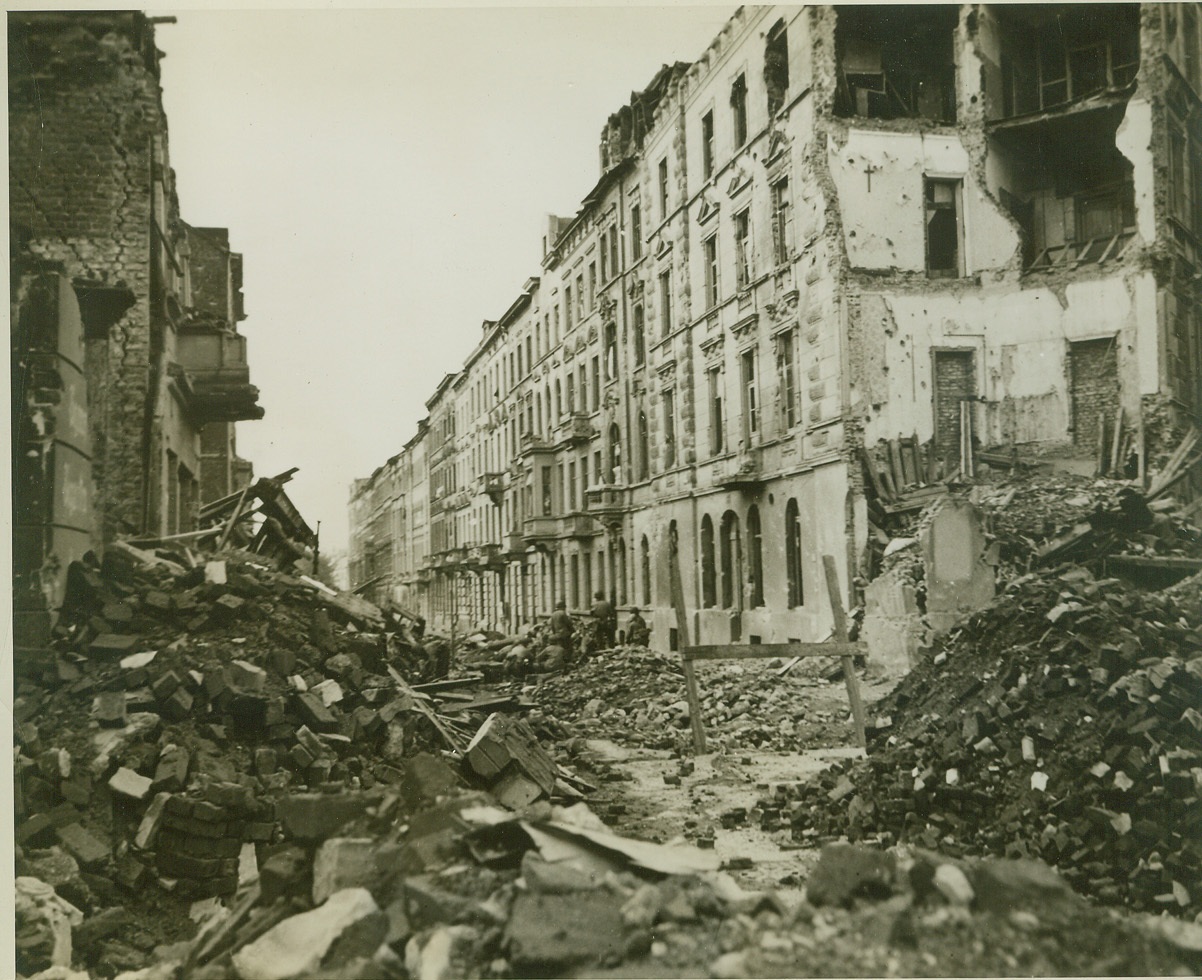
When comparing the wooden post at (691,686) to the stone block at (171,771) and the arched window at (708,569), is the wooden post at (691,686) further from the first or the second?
the stone block at (171,771)

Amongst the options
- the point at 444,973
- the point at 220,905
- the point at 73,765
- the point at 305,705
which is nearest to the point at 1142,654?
the point at 444,973

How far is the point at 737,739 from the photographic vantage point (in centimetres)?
646

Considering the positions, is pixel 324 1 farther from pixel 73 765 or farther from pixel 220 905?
pixel 220 905

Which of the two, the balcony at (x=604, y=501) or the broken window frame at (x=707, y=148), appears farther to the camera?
the balcony at (x=604, y=501)

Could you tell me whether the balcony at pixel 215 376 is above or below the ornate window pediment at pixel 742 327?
below

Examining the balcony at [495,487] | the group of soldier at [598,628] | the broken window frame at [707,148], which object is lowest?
the group of soldier at [598,628]

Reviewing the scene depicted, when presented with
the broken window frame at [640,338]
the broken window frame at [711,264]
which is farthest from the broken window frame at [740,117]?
the broken window frame at [640,338]

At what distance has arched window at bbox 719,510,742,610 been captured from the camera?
734 cm

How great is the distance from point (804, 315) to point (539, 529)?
9.19 ft

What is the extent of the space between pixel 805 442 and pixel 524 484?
2324 mm

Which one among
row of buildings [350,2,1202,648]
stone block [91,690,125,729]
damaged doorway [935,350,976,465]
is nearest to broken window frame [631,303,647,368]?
row of buildings [350,2,1202,648]

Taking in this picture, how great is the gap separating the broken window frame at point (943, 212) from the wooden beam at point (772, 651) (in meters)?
2.82

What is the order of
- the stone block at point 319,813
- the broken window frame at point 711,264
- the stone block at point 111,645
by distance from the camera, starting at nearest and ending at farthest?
the stone block at point 319,813 < the stone block at point 111,645 < the broken window frame at point 711,264

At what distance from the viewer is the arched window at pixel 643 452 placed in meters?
8.12
